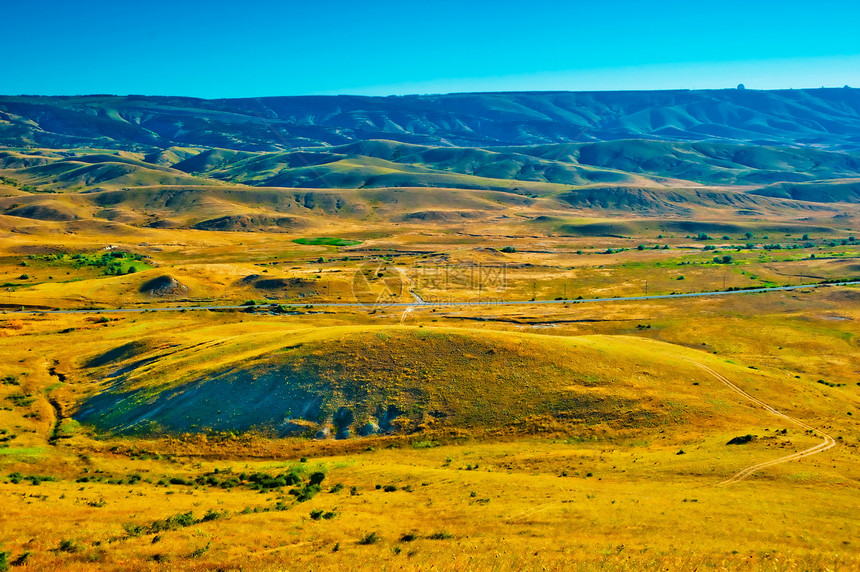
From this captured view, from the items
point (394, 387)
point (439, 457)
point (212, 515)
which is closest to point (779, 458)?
point (439, 457)

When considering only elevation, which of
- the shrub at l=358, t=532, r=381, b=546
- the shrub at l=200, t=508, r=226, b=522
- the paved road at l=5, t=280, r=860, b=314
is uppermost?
the shrub at l=358, t=532, r=381, b=546

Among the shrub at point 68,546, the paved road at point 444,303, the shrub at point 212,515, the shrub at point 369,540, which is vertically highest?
the shrub at point 68,546

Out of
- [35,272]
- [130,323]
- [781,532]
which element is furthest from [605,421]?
[35,272]

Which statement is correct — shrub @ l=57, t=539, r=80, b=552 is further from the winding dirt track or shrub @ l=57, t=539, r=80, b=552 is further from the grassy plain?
the winding dirt track

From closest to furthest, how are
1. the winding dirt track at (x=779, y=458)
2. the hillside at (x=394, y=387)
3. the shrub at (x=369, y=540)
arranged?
the shrub at (x=369, y=540), the winding dirt track at (x=779, y=458), the hillside at (x=394, y=387)

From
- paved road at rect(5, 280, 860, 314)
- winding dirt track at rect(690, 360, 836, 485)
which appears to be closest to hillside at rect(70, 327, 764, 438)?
winding dirt track at rect(690, 360, 836, 485)

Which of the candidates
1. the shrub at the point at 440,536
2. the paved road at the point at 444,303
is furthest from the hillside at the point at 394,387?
the paved road at the point at 444,303

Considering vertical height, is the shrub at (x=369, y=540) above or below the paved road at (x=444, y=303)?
above

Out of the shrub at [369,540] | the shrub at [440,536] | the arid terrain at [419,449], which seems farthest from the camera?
the shrub at [440,536]

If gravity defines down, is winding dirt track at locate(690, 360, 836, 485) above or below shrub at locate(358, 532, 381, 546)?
below

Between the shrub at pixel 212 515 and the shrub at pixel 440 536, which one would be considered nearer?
the shrub at pixel 440 536

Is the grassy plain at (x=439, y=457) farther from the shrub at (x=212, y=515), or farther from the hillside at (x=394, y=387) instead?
the hillside at (x=394, y=387)
